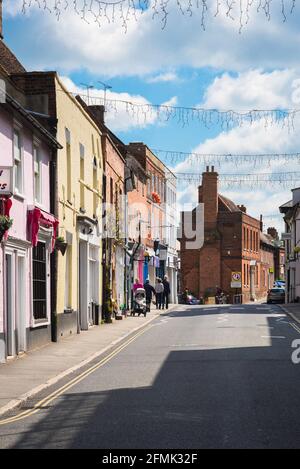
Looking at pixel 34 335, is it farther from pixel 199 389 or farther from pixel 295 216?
pixel 295 216

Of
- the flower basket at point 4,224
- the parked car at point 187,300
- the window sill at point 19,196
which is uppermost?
the window sill at point 19,196

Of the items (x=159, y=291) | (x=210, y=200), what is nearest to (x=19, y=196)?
(x=159, y=291)

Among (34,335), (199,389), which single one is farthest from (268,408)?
(34,335)

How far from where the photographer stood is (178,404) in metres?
10.8

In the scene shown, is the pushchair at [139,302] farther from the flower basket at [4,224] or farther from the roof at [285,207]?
the roof at [285,207]

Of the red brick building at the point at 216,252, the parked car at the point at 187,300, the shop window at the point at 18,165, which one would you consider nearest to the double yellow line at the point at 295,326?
the shop window at the point at 18,165

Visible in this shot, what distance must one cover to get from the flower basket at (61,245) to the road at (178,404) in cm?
380

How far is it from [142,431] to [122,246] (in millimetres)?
26328

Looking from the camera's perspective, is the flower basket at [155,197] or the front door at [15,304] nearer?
the front door at [15,304]

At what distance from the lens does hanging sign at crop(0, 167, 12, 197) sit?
14695mm

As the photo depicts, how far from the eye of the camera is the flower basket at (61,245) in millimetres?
21422

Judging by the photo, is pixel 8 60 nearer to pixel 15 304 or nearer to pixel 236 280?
pixel 15 304

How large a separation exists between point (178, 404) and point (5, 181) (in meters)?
6.09

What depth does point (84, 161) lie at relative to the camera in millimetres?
26312
